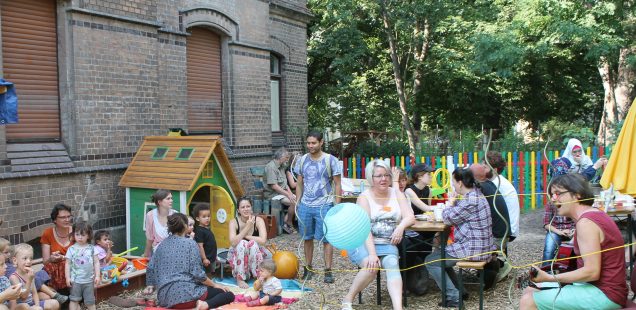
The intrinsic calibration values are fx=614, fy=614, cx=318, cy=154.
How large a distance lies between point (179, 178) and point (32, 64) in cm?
240

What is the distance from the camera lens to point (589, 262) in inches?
159

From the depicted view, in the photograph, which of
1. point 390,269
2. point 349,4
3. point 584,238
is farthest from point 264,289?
point 349,4

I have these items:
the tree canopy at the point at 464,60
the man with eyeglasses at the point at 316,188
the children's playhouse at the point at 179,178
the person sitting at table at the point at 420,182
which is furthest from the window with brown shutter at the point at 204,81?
the tree canopy at the point at 464,60

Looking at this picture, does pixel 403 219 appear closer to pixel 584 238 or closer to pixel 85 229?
pixel 584 238

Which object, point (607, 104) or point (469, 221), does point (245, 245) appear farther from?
point (607, 104)

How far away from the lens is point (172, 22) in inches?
397

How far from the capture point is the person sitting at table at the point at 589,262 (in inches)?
159

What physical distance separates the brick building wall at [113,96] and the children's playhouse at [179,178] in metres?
0.40

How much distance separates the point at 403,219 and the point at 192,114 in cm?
608

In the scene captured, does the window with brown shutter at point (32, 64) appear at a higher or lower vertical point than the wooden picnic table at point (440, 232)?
higher

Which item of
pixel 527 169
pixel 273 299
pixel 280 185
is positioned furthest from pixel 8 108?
pixel 527 169

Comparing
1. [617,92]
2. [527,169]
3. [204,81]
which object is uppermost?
[617,92]

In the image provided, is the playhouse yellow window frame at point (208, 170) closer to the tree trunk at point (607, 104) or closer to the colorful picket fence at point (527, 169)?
the colorful picket fence at point (527, 169)

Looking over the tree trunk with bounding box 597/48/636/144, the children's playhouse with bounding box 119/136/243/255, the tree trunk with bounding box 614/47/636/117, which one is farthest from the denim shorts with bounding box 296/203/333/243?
the tree trunk with bounding box 614/47/636/117
